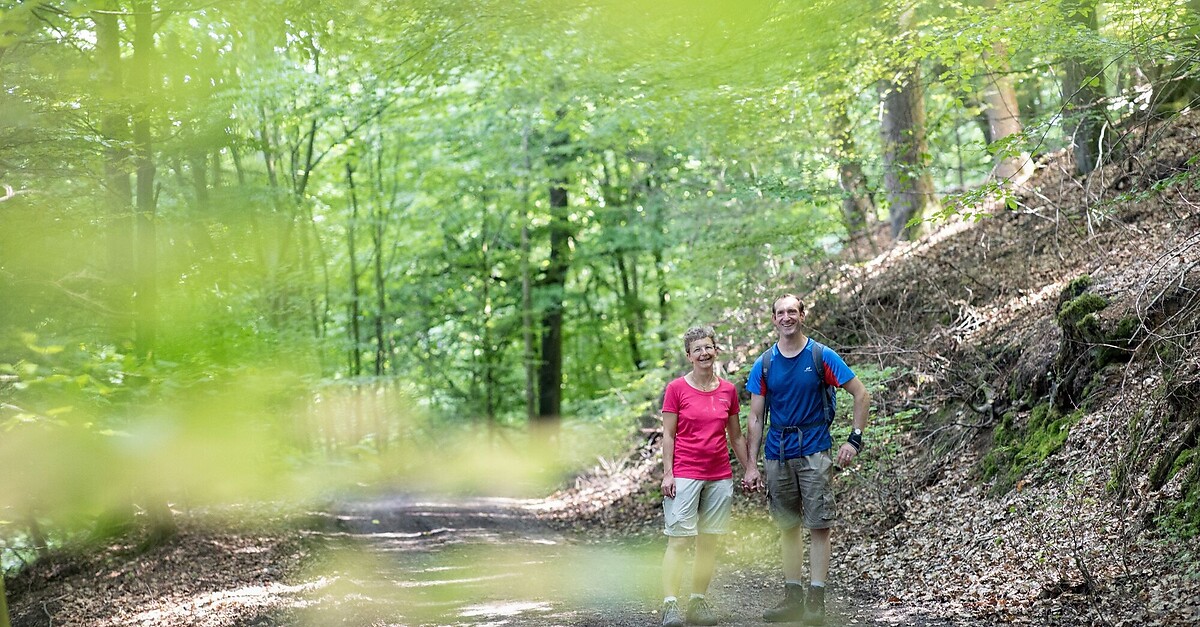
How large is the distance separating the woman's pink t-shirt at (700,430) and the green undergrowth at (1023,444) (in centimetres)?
282

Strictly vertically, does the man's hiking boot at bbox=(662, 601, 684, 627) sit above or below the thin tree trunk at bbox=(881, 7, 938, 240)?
below

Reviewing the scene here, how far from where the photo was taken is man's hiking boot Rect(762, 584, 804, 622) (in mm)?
6398

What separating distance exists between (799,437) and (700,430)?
0.64 meters

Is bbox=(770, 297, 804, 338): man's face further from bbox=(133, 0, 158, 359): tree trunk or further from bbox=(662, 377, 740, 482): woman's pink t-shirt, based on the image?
bbox=(133, 0, 158, 359): tree trunk

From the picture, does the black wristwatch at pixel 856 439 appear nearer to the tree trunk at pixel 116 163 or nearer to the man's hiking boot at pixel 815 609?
the man's hiking boot at pixel 815 609

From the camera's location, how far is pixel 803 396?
249 inches

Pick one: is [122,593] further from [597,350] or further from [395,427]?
[597,350]

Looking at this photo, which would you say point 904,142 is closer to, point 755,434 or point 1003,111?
point 1003,111

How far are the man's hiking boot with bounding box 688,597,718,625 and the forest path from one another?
0.71ft

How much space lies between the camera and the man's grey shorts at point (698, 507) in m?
6.37

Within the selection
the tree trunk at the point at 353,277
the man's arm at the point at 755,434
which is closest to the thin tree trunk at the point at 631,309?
the tree trunk at the point at 353,277

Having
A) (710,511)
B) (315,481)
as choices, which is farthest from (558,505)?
(710,511)

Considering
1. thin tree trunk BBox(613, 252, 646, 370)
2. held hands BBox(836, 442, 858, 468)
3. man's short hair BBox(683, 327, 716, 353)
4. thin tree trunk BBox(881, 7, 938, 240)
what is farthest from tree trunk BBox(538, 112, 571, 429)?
held hands BBox(836, 442, 858, 468)

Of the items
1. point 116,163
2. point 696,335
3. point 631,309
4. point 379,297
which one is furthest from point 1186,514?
point 379,297
